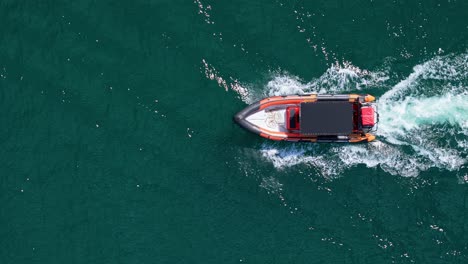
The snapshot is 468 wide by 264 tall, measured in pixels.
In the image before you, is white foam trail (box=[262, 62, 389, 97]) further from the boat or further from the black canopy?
the black canopy

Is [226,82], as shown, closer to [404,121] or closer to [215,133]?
[215,133]

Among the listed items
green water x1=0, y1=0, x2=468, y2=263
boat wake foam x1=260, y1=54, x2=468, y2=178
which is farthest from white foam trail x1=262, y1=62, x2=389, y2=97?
green water x1=0, y1=0, x2=468, y2=263

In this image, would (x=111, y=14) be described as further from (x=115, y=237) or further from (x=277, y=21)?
(x=115, y=237)

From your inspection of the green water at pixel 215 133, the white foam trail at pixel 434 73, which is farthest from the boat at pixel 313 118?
the white foam trail at pixel 434 73

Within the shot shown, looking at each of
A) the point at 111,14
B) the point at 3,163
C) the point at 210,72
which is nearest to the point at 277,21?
the point at 210,72

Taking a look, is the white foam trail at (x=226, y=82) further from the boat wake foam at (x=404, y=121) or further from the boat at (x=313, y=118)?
the boat wake foam at (x=404, y=121)
